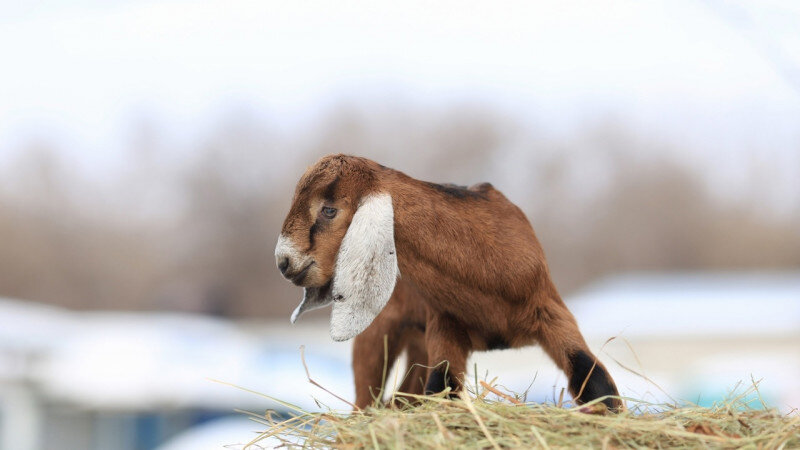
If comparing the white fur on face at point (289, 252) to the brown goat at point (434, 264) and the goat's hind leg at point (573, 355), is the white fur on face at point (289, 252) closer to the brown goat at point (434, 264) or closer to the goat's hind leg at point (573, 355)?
the brown goat at point (434, 264)

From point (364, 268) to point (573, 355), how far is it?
1.39 ft

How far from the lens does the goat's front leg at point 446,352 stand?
61.0 inches

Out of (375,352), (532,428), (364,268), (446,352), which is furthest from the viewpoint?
(375,352)

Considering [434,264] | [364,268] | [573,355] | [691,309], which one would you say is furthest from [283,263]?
[691,309]

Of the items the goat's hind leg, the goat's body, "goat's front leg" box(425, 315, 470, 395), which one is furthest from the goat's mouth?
the goat's hind leg

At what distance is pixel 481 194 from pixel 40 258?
17.4 metres

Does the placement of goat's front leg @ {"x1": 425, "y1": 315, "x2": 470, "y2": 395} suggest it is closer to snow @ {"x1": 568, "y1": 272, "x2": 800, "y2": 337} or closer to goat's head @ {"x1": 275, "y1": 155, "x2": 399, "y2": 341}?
goat's head @ {"x1": 275, "y1": 155, "x2": 399, "y2": 341}

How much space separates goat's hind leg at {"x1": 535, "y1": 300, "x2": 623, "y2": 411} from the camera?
150 centimetres

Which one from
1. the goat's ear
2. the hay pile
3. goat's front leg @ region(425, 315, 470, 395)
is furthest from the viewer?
goat's front leg @ region(425, 315, 470, 395)

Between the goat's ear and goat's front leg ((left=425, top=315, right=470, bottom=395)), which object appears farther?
goat's front leg ((left=425, top=315, right=470, bottom=395))

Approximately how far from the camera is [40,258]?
17.3m

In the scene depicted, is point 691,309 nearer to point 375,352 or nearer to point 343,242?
point 375,352

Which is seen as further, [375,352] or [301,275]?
[375,352]

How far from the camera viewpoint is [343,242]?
146 cm
